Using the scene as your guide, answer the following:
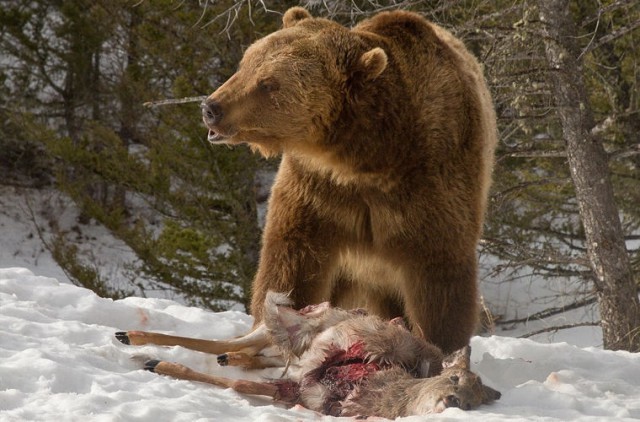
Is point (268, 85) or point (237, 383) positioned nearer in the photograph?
point (237, 383)

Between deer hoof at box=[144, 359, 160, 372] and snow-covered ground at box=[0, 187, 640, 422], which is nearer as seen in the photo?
snow-covered ground at box=[0, 187, 640, 422]

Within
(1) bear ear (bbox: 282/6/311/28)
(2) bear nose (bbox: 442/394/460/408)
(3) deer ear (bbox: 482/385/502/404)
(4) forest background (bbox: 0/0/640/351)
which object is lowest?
(2) bear nose (bbox: 442/394/460/408)

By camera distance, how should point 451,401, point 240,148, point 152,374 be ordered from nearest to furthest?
point 451,401
point 152,374
point 240,148

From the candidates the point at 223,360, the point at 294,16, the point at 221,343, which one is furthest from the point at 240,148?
the point at 223,360

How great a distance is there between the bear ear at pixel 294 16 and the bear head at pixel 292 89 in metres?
0.30

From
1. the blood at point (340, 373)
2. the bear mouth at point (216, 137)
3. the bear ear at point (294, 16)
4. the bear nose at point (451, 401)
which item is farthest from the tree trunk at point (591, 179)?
the bear nose at point (451, 401)

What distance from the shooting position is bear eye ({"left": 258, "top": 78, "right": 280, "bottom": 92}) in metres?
4.66

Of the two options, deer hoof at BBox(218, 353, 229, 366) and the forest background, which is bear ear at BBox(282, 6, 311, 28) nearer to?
the forest background

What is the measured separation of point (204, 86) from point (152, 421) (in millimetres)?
9648

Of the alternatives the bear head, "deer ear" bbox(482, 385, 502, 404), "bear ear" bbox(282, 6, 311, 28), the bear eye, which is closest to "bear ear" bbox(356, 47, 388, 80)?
the bear head

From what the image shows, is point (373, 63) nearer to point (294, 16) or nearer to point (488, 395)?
point (294, 16)

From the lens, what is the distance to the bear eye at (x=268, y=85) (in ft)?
15.3

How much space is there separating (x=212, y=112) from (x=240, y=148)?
7.90 metres

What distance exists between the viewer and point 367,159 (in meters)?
4.75
